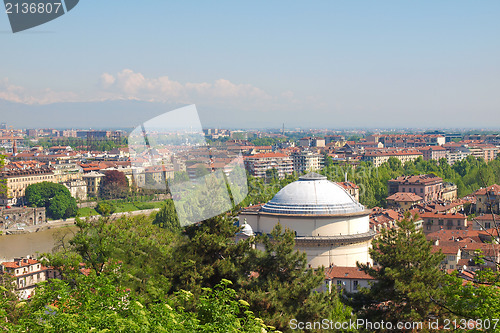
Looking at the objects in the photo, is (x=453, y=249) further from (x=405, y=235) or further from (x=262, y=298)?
(x=262, y=298)

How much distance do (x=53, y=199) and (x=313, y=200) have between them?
24.9 meters

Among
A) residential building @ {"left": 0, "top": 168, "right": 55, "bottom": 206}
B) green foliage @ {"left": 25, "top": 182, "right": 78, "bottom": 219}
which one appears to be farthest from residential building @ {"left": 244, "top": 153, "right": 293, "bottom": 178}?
green foliage @ {"left": 25, "top": 182, "right": 78, "bottom": 219}

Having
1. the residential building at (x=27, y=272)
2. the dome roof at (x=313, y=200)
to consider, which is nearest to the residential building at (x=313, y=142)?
the residential building at (x=27, y=272)

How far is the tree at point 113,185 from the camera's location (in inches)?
1504

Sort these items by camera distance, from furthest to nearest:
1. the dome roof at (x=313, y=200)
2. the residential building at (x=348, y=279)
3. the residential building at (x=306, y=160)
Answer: the residential building at (x=306, y=160)
the dome roof at (x=313, y=200)
the residential building at (x=348, y=279)

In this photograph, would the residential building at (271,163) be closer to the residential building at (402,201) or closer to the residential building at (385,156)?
the residential building at (385,156)

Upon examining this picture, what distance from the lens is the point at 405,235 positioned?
7.38 meters

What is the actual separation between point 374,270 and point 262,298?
5.87 feet

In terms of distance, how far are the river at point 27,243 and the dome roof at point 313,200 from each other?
9876mm

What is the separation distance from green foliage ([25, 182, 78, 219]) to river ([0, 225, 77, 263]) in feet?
14.2

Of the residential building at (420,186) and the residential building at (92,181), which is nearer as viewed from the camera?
the residential building at (420,186)

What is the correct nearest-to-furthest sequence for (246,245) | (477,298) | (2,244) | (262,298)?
(477,298), (262,298), (246,245), (2,244)

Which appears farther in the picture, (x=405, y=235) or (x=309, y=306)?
(x=405, y=235)

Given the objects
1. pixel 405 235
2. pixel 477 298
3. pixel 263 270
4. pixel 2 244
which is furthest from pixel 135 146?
pixel 2 244
